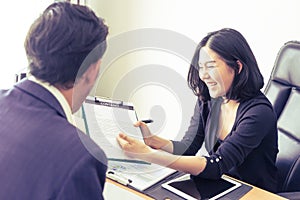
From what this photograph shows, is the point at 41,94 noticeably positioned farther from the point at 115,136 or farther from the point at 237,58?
the point at 237,58

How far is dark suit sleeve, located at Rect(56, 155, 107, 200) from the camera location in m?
0.71

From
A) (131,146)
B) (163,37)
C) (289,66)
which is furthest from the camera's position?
(163,37)

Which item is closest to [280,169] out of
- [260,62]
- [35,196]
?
[260,62]

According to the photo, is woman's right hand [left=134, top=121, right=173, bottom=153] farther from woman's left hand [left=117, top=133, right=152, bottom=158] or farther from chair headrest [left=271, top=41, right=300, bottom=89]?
chair headrest [left=271, top=41, right=300, bottom=89]

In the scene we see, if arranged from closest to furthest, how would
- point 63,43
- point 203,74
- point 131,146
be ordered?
point 63,43, point 131,146, point 203,74

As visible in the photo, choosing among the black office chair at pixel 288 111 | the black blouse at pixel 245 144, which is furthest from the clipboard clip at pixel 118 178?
the black office chair at pixel 288 111

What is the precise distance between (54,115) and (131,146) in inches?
18.7

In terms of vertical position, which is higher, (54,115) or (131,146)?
(54,115)

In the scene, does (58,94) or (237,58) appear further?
(237,58)

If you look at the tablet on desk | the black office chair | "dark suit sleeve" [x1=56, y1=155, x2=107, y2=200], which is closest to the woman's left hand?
the tablet on desk

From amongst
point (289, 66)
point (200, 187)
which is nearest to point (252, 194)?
point (200, 187)

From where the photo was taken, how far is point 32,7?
2.19 metres

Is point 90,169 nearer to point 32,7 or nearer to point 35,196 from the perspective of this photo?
point 35,196

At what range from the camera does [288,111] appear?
1646 millimetres
